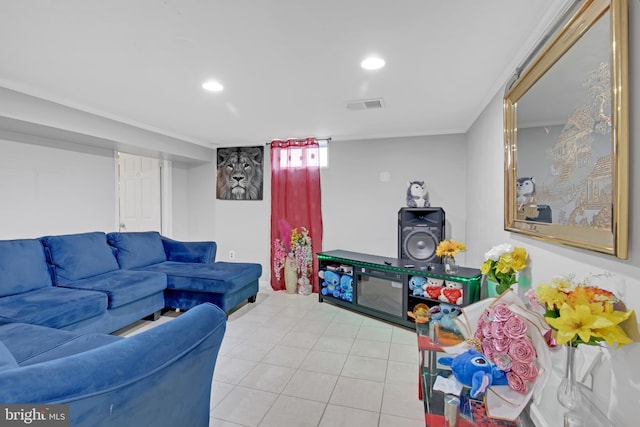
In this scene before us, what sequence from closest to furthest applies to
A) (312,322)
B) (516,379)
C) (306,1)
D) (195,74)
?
1. (516,379)
2. (306,1)
3. (195,74)
4. (312,322)

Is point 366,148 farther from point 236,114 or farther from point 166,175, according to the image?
point 166,175

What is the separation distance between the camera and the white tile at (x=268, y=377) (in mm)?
2123

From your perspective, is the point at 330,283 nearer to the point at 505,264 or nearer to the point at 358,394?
the point at 358,394

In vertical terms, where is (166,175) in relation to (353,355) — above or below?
above

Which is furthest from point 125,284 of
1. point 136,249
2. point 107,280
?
point 136,249

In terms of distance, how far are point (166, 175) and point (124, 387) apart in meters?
4.82

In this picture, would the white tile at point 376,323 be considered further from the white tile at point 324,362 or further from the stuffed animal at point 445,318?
the stuffed animal at point 445,318

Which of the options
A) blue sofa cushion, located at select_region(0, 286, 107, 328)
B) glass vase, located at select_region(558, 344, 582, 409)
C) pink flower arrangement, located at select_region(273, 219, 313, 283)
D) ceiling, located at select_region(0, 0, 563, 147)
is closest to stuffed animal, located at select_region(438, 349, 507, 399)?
glass vase, located at select_region(558, 344, 582, 409)

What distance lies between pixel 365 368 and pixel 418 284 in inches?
44.0

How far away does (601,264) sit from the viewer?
1.10 m

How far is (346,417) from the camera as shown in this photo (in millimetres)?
1818

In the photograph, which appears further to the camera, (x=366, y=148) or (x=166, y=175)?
(x=166, y=175)

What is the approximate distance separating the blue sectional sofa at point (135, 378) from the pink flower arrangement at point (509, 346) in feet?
3.59

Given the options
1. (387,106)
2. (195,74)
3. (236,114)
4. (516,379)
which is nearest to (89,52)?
(195,74)
